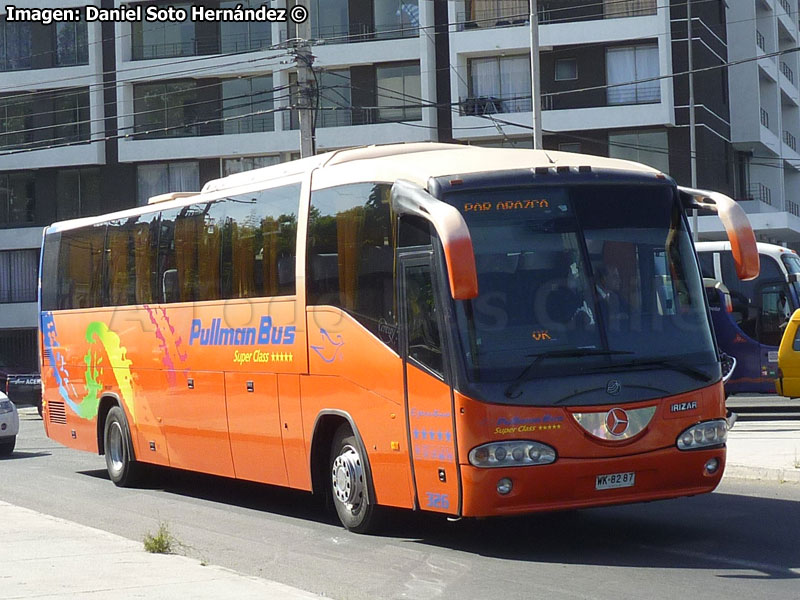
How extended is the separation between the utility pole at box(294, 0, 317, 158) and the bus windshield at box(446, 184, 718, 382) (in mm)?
14565

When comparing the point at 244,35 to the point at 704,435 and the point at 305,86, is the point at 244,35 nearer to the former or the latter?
the point at 305,86

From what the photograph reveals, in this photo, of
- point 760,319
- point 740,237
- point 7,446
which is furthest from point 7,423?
point 740,237

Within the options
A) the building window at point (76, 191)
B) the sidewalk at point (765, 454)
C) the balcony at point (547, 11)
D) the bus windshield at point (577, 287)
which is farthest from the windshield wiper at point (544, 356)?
the building window at point (76, 191)

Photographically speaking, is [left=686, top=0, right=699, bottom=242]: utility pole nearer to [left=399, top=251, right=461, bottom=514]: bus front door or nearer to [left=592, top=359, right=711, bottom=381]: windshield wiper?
[left=592, top=359, right=711, bottom=381]: windshield wiper

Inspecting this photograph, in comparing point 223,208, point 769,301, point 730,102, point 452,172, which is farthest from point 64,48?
point 452,172

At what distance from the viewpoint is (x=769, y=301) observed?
25781 mm

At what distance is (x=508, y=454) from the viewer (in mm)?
9883

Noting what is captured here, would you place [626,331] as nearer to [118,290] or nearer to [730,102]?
[118,290]

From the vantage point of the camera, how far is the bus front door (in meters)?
10.1

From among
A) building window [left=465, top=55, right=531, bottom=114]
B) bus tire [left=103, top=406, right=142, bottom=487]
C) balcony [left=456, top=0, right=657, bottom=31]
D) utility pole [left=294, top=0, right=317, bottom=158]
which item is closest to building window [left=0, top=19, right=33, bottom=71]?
balcony [left=456, top=0, right=657, bottom=31]

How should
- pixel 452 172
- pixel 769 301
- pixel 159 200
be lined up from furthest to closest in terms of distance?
1. pixel 769 301
2. pixel 159 200
3. pixel 452 172

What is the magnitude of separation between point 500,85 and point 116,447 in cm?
3334

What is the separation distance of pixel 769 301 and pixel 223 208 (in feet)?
48.6

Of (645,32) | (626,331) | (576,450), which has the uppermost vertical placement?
(645,32)
